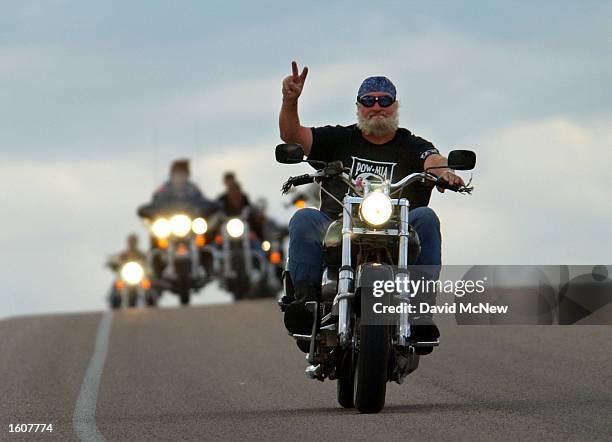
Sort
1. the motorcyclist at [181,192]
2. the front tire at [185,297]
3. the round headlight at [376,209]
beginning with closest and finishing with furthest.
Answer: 1. the round headlight at [376,209]
2. the motorcyclist at [181,192]
3. the front tire at [185,297]

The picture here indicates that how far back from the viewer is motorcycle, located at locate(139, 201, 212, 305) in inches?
1277

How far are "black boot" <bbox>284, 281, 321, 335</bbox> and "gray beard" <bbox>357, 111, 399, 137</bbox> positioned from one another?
120cm

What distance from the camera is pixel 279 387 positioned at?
48.6 ft

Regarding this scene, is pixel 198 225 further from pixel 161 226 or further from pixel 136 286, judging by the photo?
pixel 136 286

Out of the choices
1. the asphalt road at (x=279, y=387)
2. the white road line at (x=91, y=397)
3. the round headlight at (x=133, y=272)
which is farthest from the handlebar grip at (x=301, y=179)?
the round headlight at (x=133, y=272)

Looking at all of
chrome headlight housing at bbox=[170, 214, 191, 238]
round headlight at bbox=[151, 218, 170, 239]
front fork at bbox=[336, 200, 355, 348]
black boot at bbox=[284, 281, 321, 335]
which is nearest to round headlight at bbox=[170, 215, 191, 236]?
chrome headlight housing at bbox=[170, 214, 191, 238]

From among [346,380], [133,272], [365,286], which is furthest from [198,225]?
[365,286]

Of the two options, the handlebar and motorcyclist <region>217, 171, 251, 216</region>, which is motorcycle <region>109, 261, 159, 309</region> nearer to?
motorcyclist <region>217, 171, 251, 216</region>

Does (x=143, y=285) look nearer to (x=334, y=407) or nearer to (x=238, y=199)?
(x=238, y=199)

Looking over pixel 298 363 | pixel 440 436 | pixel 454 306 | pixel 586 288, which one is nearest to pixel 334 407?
pixel 454 306

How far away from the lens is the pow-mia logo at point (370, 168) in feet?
42.4

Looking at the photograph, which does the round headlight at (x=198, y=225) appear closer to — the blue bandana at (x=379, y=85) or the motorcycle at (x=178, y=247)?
the motorcycle at (x=178, y=247)

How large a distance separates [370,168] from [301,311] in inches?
47.7

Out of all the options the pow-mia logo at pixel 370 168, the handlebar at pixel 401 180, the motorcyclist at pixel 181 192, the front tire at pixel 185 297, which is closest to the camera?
the handlebar at pixel 401 180
